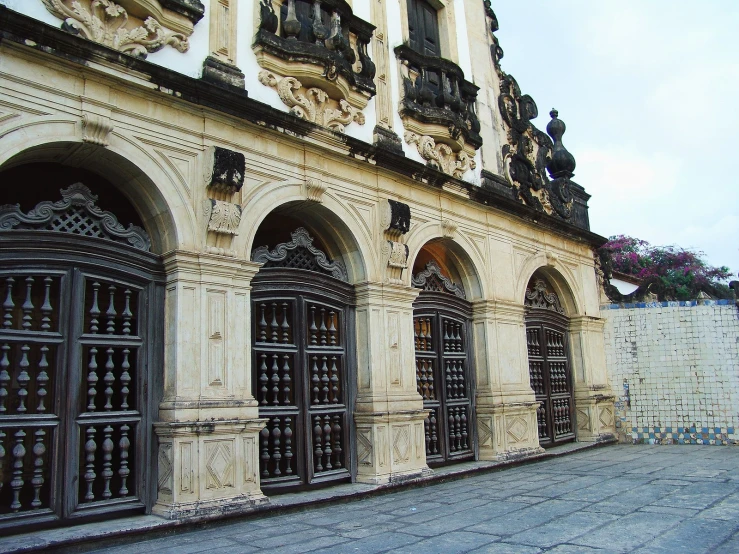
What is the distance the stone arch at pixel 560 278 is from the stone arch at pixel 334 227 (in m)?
3.81

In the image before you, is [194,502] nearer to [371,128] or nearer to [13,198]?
[13,198]

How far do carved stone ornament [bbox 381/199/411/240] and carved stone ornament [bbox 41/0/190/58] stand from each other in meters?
3.01

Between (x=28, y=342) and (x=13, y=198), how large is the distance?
1.35m

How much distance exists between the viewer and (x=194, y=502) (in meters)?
5.73

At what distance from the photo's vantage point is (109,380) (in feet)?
19.1

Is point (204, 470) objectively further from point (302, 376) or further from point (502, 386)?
point (502, 386)

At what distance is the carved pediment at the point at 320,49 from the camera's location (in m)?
7.45

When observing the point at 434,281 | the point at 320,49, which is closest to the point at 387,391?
the point at 434,281

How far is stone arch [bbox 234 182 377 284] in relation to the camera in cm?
748

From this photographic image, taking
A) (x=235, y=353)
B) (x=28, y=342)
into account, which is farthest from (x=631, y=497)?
(x=28, y=342)

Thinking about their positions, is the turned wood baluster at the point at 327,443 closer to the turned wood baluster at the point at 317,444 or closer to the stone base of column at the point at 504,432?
the turned wood baluster at the point at 317,444

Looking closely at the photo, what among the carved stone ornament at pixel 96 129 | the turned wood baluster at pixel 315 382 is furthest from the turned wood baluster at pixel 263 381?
the carved stone ornament at pixel 96 129

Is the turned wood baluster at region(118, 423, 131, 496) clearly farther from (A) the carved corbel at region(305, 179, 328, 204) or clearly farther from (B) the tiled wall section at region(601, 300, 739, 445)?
(B) the tiled wall section at region(601, 300, 739, 445)

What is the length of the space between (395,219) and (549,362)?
15.6 feet
